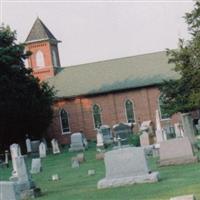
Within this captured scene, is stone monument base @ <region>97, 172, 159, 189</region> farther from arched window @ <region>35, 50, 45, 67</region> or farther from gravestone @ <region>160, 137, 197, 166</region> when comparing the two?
arched window @ <region>35, 50, 45, 67</region>

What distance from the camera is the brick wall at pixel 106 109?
5481 centimetres

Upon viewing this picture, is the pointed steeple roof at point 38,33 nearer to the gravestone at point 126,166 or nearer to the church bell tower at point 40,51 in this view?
the church bell tower at point 40,51

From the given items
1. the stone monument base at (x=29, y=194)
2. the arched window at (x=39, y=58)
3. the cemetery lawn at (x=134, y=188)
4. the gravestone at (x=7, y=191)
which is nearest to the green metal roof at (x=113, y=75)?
the arched window at (x=39, y=58)

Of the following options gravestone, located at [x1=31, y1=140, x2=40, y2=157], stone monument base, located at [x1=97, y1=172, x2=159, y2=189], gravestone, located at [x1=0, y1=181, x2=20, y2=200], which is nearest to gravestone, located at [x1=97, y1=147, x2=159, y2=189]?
stone monument base, located at [x1=97, y1=172, x2=159, y2=189]

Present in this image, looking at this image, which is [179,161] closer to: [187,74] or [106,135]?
[187,74]

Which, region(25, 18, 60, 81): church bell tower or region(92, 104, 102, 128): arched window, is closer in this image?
region(92, 104, 102, 128): arched window

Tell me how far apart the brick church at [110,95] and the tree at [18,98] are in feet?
33.3

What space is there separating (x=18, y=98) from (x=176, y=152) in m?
23.5

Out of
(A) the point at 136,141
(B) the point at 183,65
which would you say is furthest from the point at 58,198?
(B) the point at 183,65

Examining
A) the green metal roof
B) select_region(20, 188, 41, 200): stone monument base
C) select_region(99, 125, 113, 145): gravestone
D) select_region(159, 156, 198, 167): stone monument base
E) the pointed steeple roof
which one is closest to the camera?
select_region(20, 188, 41, 200): stone monument base

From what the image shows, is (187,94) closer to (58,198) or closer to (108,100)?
(108,100)

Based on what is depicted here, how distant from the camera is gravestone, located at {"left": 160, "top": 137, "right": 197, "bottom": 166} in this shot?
18703mm

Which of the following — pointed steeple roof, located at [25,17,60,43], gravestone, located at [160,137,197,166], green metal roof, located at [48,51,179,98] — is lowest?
gravestone, located at [160,137,197,166]

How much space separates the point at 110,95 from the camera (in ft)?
183
